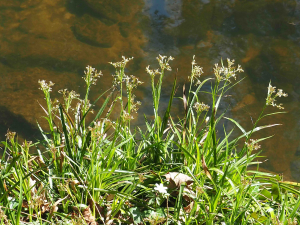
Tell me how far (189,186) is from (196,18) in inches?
135

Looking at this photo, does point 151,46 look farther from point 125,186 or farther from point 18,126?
point 125,186

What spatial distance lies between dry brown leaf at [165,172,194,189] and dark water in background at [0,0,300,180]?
1647 mm

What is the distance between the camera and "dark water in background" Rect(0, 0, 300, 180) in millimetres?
3678

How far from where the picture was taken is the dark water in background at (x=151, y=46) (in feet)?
12.1

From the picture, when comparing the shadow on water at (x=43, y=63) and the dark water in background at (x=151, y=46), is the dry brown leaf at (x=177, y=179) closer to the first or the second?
the dark water in background at (x=151, y=46)

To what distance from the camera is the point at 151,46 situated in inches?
175

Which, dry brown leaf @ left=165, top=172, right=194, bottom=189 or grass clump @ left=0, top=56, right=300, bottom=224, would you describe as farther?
dry brown leaf @ left=165, top=172, right=194, bottom=189

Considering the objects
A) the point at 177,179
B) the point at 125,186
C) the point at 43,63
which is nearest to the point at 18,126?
the point at 43,63

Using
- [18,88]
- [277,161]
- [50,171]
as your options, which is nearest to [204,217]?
[50,171]

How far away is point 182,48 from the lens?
14.6 ft

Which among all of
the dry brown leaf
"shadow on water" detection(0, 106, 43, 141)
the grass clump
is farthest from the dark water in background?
the dry brown leaf

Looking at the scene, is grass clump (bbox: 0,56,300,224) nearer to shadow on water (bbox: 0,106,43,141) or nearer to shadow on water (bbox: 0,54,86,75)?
shadow on water (bbox: 0,106,43,141)

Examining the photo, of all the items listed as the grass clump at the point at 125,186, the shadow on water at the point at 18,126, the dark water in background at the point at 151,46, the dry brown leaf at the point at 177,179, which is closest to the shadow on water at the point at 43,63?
the dark water in background at the point at 151,46

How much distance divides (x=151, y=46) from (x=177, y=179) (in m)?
2.69
